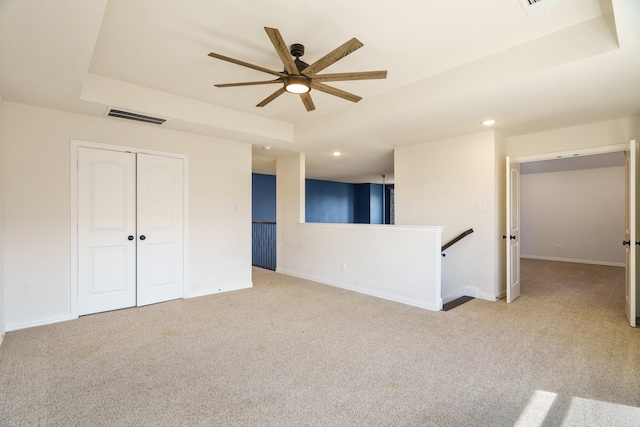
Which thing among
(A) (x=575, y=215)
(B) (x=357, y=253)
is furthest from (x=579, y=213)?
(B) (x=357, y=253)

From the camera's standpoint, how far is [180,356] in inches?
106

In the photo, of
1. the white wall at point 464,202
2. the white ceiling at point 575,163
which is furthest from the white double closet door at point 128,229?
the white ceiling at point 575,163

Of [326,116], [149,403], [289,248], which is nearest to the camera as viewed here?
[149,403]

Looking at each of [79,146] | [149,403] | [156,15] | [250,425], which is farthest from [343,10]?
[79,146]

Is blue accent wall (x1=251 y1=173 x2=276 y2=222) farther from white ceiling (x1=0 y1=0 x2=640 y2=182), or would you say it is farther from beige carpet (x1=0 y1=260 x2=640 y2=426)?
beige carpet (x1=0 y1=260 x2=640 y2=426)

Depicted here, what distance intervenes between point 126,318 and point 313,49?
3.54 metres

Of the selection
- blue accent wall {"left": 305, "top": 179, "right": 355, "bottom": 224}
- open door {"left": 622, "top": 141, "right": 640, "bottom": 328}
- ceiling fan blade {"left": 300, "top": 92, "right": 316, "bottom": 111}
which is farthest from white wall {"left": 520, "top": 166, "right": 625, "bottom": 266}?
ceiling fan blade {"left": 300, "top": 92, "right": 316, "bottom": 111}

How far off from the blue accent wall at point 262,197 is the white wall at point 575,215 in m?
6.99

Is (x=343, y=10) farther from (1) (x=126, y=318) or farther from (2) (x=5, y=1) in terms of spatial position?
(1) (x=126, y=318)

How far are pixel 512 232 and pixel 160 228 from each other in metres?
4.94

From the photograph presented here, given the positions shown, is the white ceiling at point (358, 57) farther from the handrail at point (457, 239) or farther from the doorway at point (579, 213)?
the doorway at point (579, 213)

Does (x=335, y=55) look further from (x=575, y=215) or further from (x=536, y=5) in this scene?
(x=575, y=215)

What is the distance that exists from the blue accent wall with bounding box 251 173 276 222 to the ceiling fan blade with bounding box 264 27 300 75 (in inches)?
263

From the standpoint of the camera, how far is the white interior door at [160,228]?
4.18 meters
